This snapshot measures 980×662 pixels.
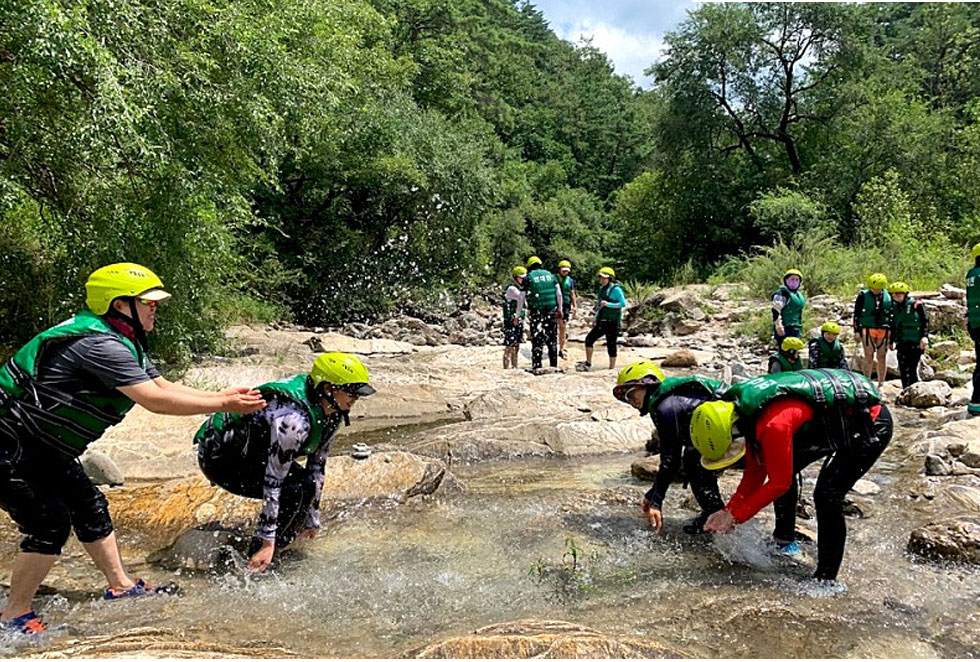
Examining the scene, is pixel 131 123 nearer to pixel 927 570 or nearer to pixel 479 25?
pixel 927 570

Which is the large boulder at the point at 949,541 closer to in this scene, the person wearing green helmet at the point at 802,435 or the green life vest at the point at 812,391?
the person wearing green helmet at the point at 802,435

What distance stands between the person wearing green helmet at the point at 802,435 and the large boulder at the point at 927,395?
595cm

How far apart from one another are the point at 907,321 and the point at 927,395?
3.19 ft

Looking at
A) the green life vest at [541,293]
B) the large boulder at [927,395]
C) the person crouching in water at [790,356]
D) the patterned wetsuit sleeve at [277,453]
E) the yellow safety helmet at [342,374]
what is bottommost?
the large boulder at [927,395]

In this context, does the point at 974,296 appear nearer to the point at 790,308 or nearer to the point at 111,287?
the point at 790,308

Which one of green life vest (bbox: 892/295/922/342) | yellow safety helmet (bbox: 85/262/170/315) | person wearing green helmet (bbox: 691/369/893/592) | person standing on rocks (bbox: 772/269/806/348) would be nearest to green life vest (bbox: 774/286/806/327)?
person standing on rocks (bbox: 772/269/806/348)

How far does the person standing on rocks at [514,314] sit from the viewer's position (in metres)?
12.2

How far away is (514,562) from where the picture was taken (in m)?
4.63

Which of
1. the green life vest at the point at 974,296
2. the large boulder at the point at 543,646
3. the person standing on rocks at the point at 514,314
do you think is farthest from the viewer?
the person standing on rocks at the point at 514,314

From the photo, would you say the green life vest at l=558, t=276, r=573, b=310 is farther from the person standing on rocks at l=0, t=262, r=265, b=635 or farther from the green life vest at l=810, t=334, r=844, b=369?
the person standing on rocks at l=0, t=262, r=265, b=635

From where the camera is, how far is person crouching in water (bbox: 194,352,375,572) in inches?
160

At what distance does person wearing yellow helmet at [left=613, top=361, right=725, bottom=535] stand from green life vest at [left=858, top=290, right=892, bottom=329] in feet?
19.7

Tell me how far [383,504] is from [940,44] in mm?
40883

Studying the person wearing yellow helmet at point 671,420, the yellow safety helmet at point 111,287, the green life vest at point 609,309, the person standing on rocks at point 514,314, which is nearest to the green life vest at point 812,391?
the person wearing yellow helmet at point 671,420
